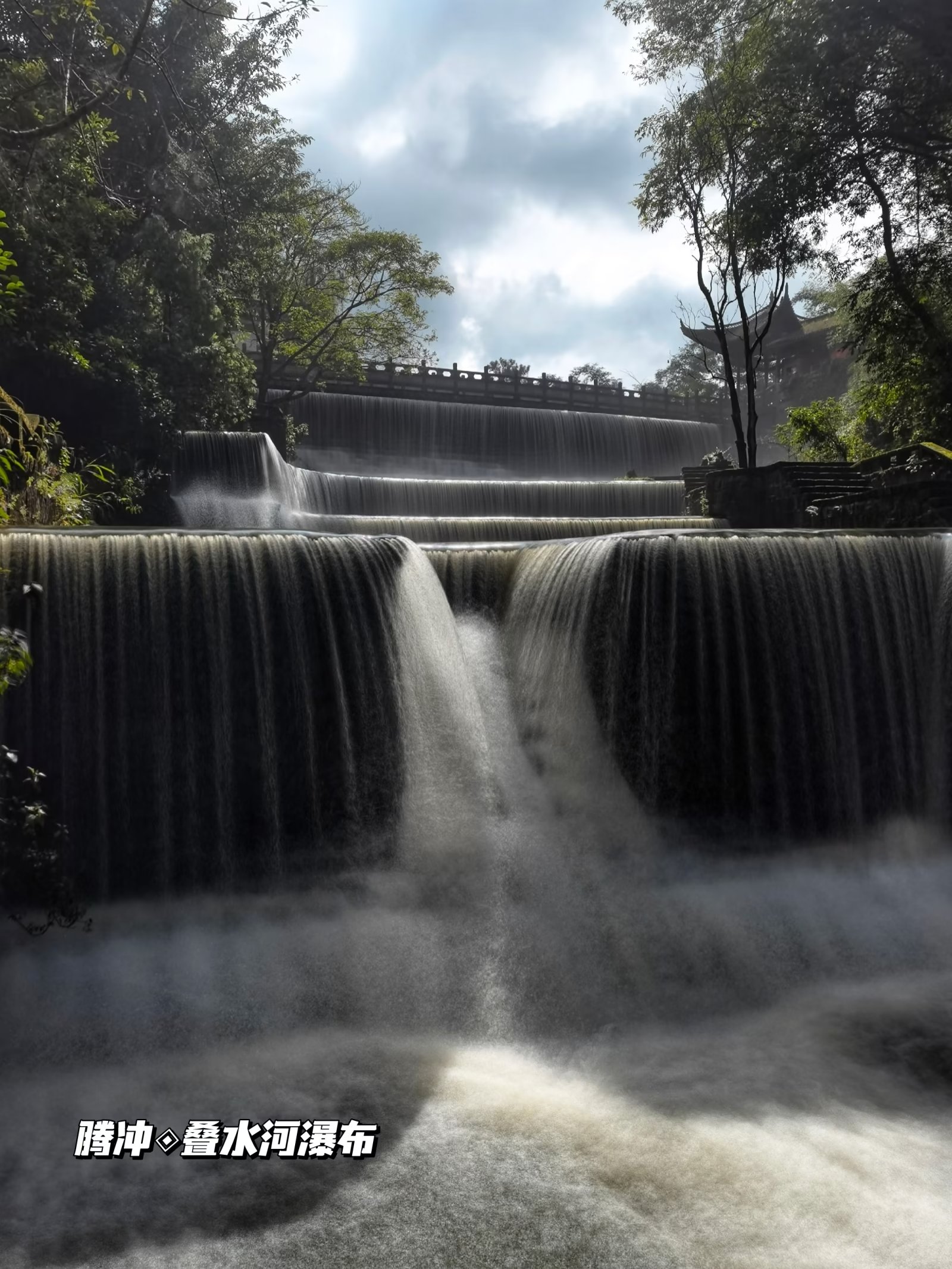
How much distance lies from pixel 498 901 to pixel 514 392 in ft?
95.7

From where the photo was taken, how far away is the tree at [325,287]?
23.4 metres

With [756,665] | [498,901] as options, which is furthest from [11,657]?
[756,665]

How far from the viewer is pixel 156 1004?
17.1 ft

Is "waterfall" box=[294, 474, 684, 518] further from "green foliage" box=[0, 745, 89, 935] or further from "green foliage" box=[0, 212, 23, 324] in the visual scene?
"green foliage" box=[0, 745, 89, 935]

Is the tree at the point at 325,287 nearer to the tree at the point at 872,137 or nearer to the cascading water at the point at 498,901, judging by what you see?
the tree at the point at 872,137

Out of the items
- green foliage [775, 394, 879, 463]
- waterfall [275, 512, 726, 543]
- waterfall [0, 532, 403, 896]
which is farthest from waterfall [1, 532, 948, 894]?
green foliage [775, 394, 879, 463]

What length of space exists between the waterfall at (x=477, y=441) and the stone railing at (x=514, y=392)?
5.08 ft

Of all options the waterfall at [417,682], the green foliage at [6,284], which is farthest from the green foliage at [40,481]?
the waterfall at [417,682]

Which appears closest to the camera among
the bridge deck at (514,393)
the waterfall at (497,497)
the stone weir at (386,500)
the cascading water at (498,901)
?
the cascading water at (498,901)

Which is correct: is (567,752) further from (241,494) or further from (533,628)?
(241,494)

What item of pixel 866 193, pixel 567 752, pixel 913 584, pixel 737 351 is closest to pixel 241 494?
pixel 567 752

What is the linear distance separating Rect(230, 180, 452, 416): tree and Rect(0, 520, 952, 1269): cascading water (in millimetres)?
17575

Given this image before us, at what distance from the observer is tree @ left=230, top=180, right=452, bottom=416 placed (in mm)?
23375

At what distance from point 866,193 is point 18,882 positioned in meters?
17.5
